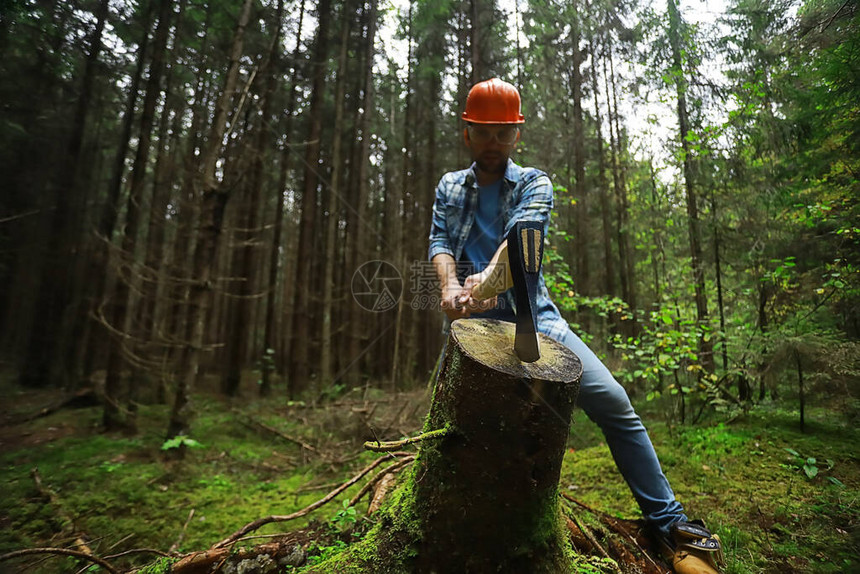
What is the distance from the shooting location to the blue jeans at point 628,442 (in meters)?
1.87

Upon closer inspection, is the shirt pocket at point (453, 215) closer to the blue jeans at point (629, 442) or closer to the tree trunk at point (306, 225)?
the blue jeans at point (629, 442)

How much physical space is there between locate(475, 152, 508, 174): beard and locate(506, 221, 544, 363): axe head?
118 centimetres

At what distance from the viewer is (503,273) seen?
168 cm

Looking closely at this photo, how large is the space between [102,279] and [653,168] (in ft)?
37.5

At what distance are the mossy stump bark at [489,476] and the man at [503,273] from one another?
57 cm

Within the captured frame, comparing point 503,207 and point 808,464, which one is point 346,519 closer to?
point 503,207

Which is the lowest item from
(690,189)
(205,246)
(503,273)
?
(503,273)

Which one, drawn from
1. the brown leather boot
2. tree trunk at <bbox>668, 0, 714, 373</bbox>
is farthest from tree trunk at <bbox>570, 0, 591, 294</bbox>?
the brown leather boot

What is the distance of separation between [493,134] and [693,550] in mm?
2376

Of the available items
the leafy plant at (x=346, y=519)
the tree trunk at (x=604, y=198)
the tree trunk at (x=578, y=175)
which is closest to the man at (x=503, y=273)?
the leafy plant at (x=346, y=519)

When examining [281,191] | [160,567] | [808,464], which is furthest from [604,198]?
[160,567]

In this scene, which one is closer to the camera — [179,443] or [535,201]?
[535,201]

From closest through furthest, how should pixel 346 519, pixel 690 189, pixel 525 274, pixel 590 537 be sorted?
pixel 525 274, pixel 590 537, pixel 346 519, pixel 690 189

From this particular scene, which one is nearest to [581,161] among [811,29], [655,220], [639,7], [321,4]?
[639,7]
